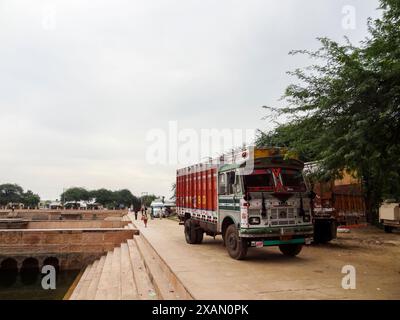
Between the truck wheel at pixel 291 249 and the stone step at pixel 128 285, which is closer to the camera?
the stone step at pixel 128 285

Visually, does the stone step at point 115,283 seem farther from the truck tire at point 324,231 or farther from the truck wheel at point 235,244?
the truck tire at point 324,231

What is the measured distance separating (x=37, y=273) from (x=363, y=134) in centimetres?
2174

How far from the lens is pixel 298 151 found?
7.71 metres

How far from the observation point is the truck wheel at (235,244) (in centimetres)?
964

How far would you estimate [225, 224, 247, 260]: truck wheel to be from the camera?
9.64m

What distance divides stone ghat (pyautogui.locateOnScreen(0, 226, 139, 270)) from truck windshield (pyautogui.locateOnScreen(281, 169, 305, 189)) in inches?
513

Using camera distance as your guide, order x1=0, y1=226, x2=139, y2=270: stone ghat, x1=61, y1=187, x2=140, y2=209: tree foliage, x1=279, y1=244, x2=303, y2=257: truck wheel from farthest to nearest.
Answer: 1. x1=61, y1=187, x2=140, y2=209: tree foliage
2. x1=0, y1=226, x2=139, y2=270: stone ghat
3. x1=279, y1=244, x2=303, y2=257: truck wheel

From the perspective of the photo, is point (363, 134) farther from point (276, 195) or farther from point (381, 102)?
point (276, 195)

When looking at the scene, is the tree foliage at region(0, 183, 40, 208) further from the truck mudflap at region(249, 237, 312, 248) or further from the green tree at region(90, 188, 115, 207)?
the truck mudflap at region(249, 237, 312, 248)

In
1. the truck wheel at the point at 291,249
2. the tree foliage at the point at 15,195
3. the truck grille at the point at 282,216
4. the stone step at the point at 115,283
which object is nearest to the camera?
the stone step at the point at 115,283

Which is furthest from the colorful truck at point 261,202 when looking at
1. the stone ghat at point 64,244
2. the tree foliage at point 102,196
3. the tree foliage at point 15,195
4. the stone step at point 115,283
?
the tree foliage at point 15,195

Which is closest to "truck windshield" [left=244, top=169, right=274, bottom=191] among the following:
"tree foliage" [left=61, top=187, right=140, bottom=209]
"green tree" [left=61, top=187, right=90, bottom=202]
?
"tree foliage" [left=61, top=187, right=140, bottom=209]

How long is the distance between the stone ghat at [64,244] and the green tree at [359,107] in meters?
15.7
